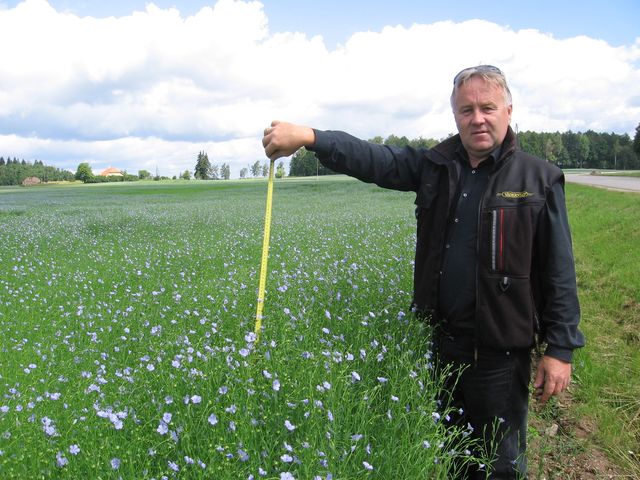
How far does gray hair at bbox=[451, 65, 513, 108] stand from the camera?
288 centimetres

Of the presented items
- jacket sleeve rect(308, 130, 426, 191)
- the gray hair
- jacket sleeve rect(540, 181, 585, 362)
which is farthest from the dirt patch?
the gray hair

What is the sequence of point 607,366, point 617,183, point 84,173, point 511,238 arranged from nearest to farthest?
point 511,238
point 607,366
point 617,183
point 84,173

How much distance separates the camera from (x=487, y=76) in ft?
9.45

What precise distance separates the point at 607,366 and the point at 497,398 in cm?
323

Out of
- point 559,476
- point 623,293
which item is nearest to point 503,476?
point 559,476

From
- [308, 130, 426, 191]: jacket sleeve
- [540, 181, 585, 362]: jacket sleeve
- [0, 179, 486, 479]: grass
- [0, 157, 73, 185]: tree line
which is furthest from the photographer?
[0, 157, 73, 185]: tree line

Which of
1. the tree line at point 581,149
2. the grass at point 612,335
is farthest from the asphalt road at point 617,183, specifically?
the tree line at point 581,149

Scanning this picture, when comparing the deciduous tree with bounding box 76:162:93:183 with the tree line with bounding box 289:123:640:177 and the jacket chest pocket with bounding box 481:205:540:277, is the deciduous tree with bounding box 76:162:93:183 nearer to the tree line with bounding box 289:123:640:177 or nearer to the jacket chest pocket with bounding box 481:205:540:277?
the tree line with bounding box 289:123:640:177

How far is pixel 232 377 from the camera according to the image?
293cm

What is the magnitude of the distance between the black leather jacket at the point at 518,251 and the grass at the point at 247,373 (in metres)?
0.63

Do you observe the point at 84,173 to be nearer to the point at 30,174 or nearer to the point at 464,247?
the point at 30,174

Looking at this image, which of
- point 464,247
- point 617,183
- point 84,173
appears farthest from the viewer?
point 84,173

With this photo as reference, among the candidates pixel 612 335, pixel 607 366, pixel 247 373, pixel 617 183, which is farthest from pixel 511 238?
pixel 617 183

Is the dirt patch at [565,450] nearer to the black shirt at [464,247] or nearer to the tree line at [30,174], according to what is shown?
the black shirt at [464,247]
